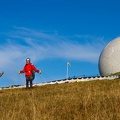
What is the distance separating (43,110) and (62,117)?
3.77ft

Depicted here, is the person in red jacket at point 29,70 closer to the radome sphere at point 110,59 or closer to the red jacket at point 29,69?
the red jacket at point 29,69

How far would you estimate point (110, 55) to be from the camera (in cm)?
5150

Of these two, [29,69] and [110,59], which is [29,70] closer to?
[29,69]

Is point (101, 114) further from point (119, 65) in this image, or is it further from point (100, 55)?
point (100, 55)

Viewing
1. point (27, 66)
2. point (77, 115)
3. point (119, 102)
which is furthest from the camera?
point (27, 66)

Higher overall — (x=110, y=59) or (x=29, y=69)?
(x=110, y=59)

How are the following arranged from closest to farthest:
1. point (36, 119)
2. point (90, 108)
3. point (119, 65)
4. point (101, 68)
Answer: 1. point (36, 119)
2. point (90, 108)
3. point (119, 65)
4. point (101, 68)

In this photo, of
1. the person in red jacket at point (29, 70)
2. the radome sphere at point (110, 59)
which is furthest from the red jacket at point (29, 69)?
the radome sphere at point (110, 59)

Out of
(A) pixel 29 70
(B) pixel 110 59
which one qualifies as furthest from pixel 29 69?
(B) pixel 110 59

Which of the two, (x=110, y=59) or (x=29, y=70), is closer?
(x=29, y=70)

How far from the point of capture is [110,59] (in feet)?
167

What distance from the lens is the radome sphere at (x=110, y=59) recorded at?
1969 inches

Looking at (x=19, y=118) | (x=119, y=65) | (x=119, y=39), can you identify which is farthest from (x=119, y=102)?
(x=119, y=39)

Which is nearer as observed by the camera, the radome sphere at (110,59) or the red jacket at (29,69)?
the red jacket at (29,69)
